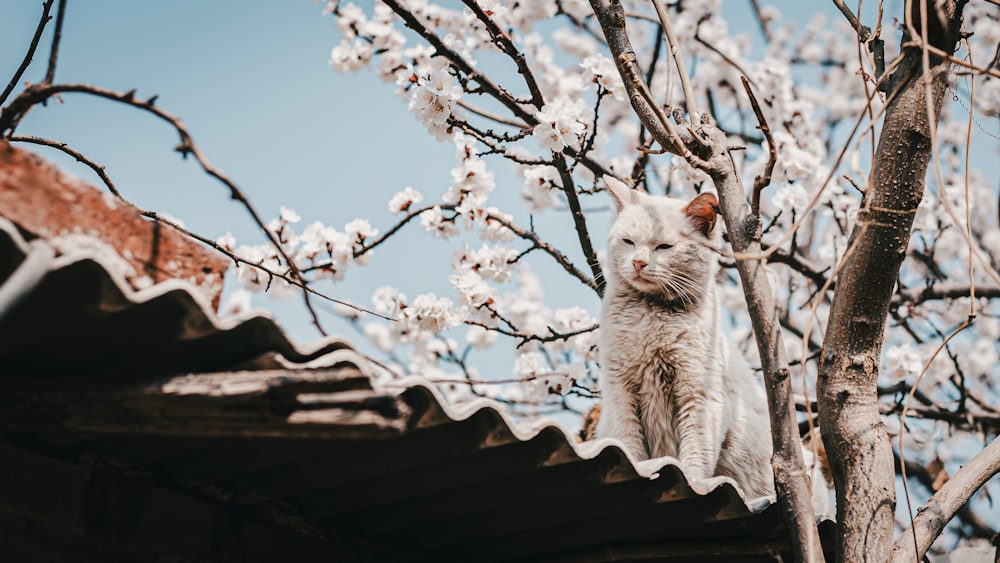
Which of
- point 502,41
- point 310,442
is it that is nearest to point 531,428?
point 310,442

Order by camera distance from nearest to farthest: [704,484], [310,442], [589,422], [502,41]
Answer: [310,442]
[704,484]
[502,41]
[589,422]

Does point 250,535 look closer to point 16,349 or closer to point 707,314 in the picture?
point 16,349

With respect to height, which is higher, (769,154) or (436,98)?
(436,98)

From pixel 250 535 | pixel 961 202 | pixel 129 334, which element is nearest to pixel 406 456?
pixel 250 535

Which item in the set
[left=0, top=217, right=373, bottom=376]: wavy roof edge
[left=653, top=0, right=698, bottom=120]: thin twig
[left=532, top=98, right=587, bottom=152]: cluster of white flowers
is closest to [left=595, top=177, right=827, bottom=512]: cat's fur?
[left=532, top=98, right=587, bottom=152]: cluster of white flowers

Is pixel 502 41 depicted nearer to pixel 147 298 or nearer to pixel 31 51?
pixel 31 51

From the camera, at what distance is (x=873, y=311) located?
272cm

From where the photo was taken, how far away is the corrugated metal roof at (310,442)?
1.63 meters

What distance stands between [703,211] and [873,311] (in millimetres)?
1533

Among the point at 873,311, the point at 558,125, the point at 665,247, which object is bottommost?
the point at 873,311

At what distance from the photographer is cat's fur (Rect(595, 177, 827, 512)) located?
3723 millimetres

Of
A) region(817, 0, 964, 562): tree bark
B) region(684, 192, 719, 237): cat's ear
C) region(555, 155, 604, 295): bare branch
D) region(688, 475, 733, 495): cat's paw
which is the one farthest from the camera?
region(555, 155, 604, 295): bare branch

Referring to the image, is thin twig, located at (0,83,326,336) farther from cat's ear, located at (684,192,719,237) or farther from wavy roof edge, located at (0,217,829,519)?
cat's ear, located at (684,192,719,237)

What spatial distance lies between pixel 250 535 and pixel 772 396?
1.69 meters
